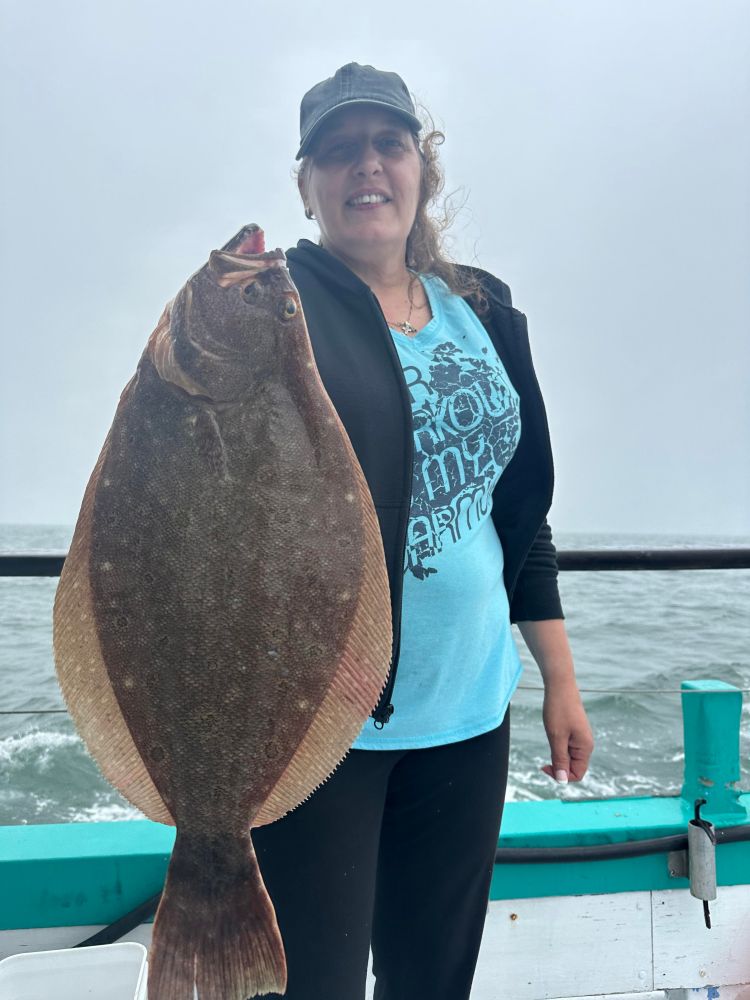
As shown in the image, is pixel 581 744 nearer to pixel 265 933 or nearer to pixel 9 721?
pixel 265 933

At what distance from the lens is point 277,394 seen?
1.13 metres

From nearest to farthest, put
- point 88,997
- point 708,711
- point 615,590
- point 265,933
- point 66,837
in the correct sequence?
1. point 265,933
2. point 88,997
3. point 66,837
4. point 708,711
5. point 615,590

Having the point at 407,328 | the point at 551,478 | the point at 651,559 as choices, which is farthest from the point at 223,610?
the point at 651,559

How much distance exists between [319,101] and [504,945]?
236cm

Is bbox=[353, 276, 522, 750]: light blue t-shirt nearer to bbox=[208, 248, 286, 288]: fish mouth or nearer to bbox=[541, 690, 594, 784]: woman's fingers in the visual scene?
bbox=[541, 690, 594, 784]: woman's fingers

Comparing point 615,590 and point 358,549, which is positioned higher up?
point 358,549

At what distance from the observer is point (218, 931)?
105cm

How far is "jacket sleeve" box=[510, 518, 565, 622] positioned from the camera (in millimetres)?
1718

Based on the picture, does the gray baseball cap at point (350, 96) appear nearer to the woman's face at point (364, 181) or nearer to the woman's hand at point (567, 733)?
the woman's face at point (364, 181)

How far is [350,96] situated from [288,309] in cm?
56

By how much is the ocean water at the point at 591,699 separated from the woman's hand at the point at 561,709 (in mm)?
677

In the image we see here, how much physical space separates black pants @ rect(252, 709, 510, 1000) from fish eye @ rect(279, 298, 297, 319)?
78cm

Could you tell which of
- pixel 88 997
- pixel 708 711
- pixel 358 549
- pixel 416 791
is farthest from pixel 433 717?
pixel 708 711

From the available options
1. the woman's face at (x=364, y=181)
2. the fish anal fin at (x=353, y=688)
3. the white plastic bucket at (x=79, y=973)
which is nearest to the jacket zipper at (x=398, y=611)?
the fish anal fin at (x=353, y=688)
